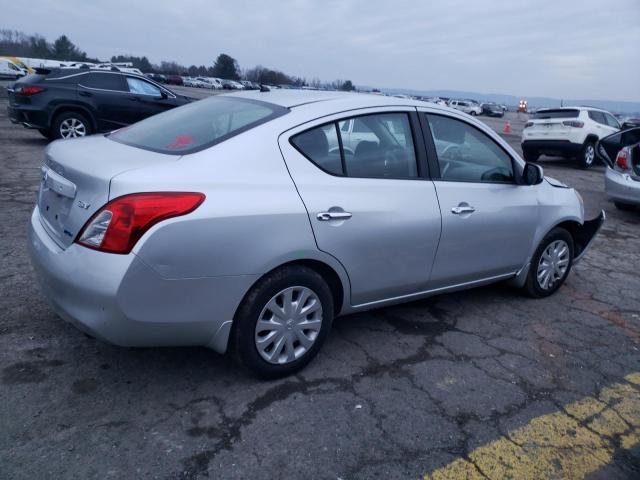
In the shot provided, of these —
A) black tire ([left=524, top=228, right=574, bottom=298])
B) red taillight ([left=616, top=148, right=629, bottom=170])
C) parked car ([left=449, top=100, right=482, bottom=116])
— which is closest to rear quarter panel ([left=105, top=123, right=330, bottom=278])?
black tire ([left=524, top=228, right=574, bottom=298])

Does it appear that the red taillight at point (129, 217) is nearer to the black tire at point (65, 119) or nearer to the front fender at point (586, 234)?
the front fender at point (586, 234)

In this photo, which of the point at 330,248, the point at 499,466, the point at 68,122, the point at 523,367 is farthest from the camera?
the point at 68,122

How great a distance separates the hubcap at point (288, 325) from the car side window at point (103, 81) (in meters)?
9.22

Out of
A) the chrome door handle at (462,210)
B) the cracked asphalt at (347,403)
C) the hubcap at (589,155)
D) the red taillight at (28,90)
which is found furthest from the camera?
the hubcap at (589,155)

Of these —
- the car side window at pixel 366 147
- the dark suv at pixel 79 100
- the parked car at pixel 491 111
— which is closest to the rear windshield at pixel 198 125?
the car side window at pixel 366 147

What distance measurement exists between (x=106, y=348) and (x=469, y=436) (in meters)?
2.14

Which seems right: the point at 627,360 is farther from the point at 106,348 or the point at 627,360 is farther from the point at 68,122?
the point at 68,122

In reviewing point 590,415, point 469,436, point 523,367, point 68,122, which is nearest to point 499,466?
point 469,436

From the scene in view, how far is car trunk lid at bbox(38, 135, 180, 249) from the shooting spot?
8.12ft

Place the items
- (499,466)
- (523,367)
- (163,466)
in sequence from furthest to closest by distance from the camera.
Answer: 1. (523,367)
2. (499,466)
3. (163,466)

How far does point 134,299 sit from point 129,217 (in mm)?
374

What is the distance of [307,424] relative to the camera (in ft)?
8.51

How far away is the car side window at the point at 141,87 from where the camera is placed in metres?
10.7

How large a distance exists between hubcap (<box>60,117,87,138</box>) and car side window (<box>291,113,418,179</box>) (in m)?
8.59
